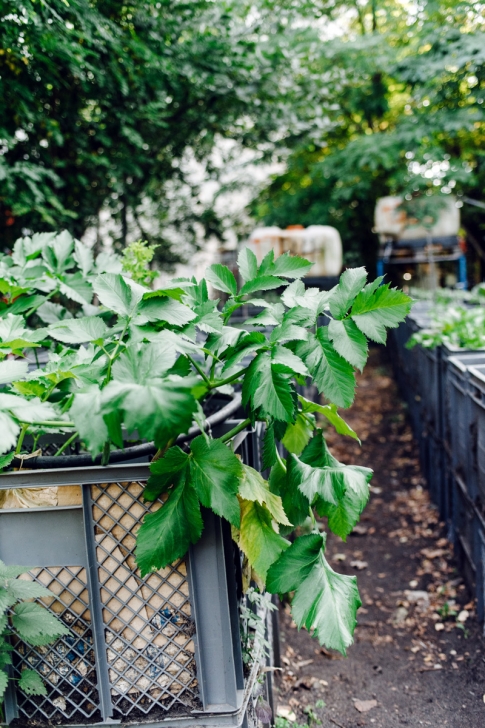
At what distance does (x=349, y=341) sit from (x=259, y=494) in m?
0.45

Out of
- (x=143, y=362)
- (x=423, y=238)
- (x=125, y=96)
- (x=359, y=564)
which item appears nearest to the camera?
(x=143, y=362)

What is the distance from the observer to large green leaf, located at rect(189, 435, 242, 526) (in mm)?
1262

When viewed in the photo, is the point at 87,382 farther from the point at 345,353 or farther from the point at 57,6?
the point at 57,6

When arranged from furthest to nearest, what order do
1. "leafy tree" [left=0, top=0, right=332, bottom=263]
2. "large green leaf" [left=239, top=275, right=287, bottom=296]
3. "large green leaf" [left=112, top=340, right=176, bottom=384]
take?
"leafy tree" [left=0, top=0, right=332, bottom=263], "large green leaf" [left=239, top=275, right=287, bottom=296], "large green leaf" [left=112, top=340, right=176, bottom=384]

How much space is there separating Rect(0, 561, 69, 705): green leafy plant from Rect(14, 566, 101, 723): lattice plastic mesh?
43 mm

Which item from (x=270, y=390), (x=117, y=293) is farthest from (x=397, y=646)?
(x=117, y=293)

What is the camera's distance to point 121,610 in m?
1.44

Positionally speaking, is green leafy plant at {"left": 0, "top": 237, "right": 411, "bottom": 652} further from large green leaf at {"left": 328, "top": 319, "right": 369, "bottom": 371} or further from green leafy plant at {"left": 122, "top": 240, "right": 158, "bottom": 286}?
green leafy plant at {"left": 122, "top": 240, "right": 158, "bottom": 286}

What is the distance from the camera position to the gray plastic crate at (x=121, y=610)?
141cm

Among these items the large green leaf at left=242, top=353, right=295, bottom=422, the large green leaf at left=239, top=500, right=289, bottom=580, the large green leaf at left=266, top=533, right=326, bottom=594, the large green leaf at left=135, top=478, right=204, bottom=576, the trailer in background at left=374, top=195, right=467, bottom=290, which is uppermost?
the trailer in background at left=374, top=195, right=467, bottom=290

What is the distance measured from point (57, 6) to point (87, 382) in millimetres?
3072

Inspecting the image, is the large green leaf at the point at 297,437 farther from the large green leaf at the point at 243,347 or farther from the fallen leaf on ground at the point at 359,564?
the fallen leaf on ground at the point at 359,564

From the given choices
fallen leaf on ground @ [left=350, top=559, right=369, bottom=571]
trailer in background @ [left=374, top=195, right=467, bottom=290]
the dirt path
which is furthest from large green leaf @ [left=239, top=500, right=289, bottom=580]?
trailer in background @ [left=374, top=195, right=467, bottom=290]

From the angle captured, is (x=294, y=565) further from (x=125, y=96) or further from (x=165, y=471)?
(x=125, y=96)
